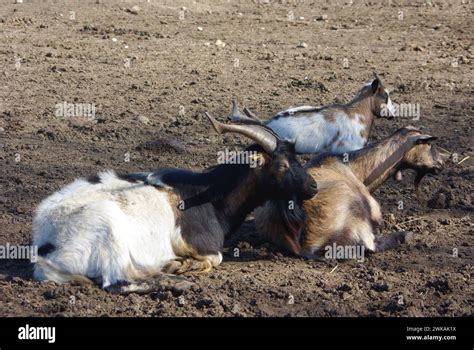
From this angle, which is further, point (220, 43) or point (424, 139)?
point (220, 43)

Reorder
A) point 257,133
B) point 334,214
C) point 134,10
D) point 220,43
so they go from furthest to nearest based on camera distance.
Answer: point 134,10
point 220,43
point 334,214
point 257,133

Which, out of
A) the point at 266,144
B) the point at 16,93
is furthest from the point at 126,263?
the point at 16,93

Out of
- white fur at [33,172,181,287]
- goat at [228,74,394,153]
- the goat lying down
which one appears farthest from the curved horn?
goat at [228,74,394,153]

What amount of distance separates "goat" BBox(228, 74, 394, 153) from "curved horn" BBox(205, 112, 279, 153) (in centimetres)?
269

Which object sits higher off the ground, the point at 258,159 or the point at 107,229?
the point at 258,159

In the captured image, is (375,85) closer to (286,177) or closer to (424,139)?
(424,139)

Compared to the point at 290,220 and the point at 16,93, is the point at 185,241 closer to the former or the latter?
the point at 290,220

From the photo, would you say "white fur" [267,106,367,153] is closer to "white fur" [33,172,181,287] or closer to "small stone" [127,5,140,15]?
"white fur" [33,172,181,287]

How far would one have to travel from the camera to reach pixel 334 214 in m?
7.75

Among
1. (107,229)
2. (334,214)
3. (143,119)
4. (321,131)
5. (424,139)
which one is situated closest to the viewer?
(107,229)

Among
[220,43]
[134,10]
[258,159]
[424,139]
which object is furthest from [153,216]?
[134,10]

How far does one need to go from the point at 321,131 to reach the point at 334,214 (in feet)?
9.34

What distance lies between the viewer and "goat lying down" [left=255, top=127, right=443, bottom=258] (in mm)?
7660

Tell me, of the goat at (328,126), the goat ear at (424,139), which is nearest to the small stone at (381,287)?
the goat ear at (424,139)
